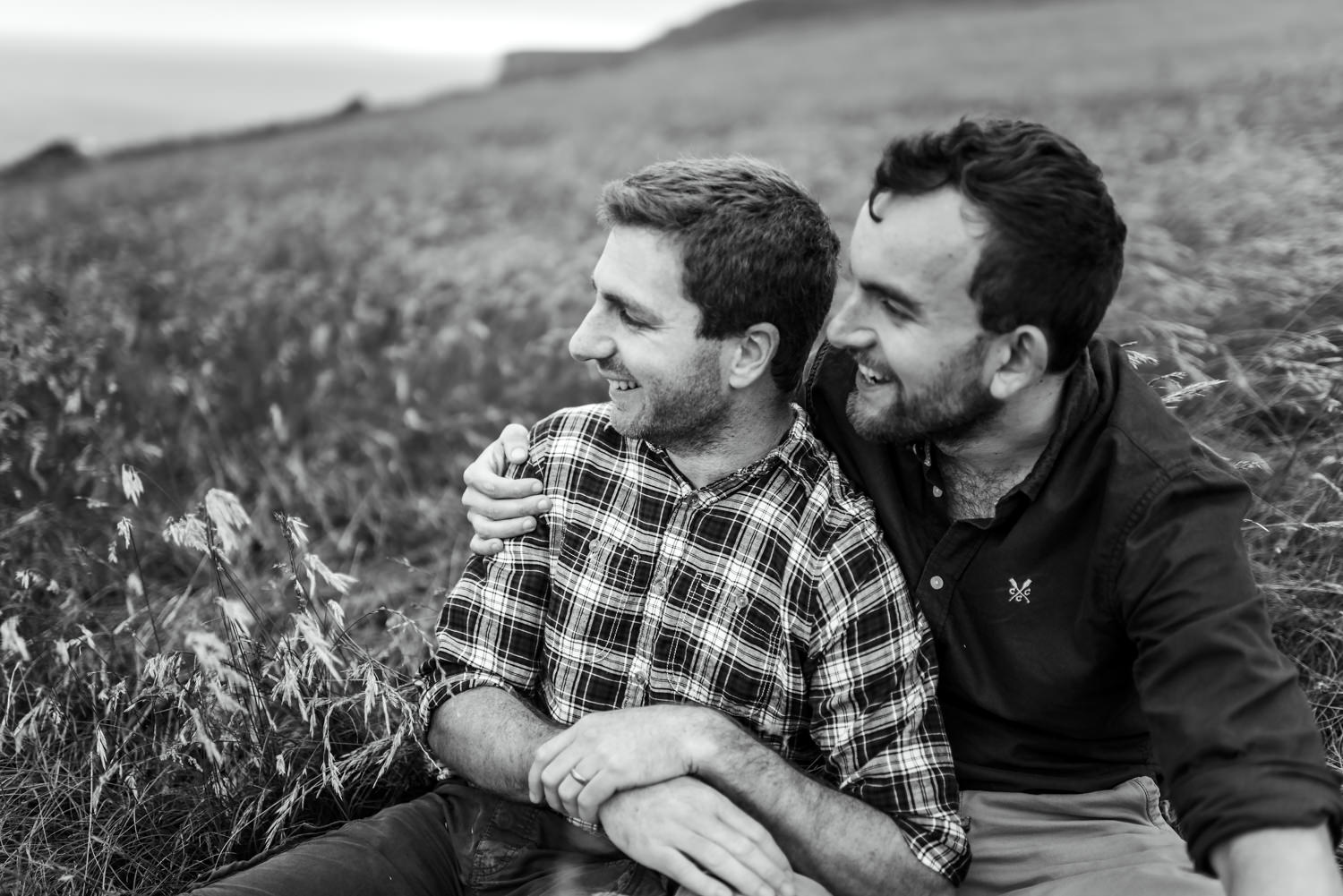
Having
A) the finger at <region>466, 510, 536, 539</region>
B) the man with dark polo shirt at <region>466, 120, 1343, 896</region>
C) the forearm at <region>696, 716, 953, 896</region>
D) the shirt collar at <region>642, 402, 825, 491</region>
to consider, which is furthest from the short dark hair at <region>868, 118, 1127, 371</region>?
the finger at <region>466, 510, 536, 539</region>

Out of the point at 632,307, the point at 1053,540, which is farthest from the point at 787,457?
the point at 1053,540

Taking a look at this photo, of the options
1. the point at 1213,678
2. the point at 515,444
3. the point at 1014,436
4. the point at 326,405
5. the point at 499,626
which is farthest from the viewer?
the point at 326,405

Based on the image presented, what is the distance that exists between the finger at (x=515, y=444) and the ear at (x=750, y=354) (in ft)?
1.75

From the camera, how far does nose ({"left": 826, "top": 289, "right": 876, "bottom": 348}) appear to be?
223cm

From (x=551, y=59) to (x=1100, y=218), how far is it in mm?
27636

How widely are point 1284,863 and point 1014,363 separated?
0.97 meters

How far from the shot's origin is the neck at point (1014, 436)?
7.24 ft

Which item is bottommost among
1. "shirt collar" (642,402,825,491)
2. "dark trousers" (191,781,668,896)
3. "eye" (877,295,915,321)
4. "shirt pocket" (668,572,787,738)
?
"dark trousers" (191,781,668,896)

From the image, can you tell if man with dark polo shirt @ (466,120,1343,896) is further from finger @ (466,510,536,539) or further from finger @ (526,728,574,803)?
finger @ (526,728,574,803)

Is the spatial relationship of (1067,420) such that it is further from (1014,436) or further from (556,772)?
(556,772)

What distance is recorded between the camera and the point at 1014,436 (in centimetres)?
223

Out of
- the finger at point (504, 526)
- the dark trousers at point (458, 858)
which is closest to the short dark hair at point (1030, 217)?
the finger at point (504, 526)

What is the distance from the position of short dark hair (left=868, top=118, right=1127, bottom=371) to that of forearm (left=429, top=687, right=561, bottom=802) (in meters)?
1.25

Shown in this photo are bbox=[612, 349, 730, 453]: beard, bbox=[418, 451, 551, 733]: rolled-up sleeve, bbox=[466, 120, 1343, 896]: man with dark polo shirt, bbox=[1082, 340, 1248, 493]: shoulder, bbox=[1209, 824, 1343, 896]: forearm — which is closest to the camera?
bbox=[1209, 824, 1343, 896]: forearm
